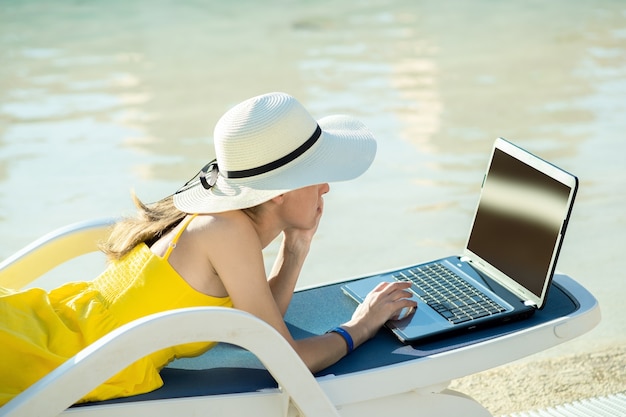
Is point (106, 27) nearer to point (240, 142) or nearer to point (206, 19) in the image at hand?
point (206, 19)

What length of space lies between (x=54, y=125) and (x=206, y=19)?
401 cm

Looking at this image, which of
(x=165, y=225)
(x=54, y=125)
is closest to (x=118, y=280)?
(x=165, y=225)

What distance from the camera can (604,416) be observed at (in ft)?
9.82

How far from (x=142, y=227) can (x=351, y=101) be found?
4.60 meters

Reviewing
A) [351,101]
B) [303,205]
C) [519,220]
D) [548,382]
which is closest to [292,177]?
[303,205]

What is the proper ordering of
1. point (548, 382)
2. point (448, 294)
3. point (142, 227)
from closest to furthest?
point (142, 227), point (448, 294), point (548, 382)

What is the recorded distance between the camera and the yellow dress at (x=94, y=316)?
2.32 metres

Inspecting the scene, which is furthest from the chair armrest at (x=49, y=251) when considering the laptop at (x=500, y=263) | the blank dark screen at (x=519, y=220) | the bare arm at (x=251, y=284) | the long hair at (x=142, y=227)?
the blank dark screen at (x=519, y=220)

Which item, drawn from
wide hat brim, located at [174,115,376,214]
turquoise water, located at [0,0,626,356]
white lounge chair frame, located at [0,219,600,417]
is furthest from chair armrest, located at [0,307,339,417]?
turquoise water, located at [0,0,626,356]

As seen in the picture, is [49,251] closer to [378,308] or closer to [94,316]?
[94,316]

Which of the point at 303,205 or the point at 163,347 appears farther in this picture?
the point at 303,205

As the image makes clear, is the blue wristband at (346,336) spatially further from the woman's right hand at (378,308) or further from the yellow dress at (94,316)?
the yellow dress at (94,316)

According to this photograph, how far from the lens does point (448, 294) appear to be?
2.76m

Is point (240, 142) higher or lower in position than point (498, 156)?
higher
